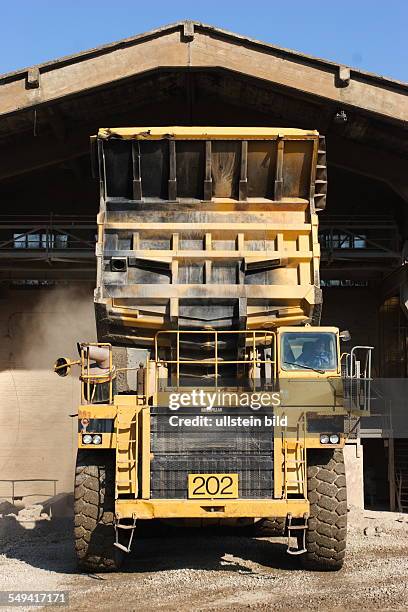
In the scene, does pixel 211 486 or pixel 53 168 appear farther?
pixel 53 168

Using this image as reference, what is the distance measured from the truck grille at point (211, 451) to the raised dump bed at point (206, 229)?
2007 mm

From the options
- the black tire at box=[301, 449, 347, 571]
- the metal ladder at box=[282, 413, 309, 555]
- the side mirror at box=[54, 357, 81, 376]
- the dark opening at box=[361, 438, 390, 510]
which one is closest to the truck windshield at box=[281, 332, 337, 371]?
the metal ladder at box=[282, 413, 309, 555]

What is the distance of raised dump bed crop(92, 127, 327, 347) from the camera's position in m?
11.1

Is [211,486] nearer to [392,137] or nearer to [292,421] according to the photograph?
[292,421]

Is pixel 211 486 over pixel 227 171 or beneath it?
beneath

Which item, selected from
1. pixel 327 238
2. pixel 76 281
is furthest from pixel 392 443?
pixel 76 281

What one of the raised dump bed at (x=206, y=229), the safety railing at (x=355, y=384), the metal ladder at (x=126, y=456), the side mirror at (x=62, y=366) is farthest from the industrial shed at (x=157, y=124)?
the metal ladder at (x=126, y=456)

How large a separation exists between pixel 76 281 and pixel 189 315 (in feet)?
36.0

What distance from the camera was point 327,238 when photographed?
20.8 metres

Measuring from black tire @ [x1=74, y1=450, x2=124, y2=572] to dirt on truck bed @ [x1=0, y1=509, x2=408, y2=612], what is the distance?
0.74 feet

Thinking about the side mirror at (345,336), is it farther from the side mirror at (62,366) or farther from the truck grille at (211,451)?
the side mirror at (62,366)

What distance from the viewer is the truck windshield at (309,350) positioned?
10.2 m

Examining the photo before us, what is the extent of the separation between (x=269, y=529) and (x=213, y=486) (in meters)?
3.72

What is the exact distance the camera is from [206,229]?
11.3 m
